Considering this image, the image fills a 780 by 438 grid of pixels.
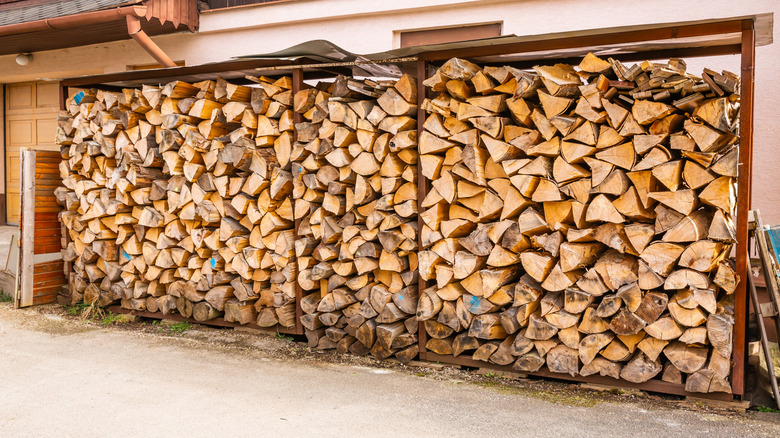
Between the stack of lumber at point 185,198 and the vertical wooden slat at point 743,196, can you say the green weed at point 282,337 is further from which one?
the vertical wooden slat at point 743,196

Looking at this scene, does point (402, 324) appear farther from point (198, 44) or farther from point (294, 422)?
point (198, 44)

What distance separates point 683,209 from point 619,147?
1.72ft

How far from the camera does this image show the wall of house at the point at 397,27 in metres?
5.11

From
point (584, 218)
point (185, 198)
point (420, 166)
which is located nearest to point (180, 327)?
point (185, 198)

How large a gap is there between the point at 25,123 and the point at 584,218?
8.97 metres

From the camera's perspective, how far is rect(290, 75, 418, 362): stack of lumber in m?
4.58

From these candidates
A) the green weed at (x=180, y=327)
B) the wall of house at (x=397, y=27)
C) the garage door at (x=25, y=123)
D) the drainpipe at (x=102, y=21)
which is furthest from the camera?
the garage door at (x=25, y=123)

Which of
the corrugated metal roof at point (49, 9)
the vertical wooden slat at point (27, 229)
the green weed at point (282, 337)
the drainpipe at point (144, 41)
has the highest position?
the corrugated metal roof at point (49, 9)

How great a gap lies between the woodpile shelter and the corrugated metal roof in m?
1.41

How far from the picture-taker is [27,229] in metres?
6.29

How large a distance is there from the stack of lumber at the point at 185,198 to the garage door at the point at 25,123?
345 centimetres

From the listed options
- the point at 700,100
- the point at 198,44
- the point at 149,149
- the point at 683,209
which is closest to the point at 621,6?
the point at 700,100

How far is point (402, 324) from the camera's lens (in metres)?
4.71

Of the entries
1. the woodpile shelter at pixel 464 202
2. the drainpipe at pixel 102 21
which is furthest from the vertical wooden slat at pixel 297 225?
the drainpipe at pixel 102 21
